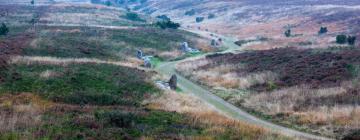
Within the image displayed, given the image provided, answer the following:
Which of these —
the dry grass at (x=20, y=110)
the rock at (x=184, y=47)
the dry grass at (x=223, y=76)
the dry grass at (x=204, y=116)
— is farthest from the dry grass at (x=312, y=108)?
the rock at (x=184, y=47)

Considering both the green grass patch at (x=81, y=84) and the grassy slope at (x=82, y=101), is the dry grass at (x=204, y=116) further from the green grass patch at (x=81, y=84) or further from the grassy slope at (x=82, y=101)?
the green grass patch at (x=81, y=84)

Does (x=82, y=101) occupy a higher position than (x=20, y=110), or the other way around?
(x=20, y=110)

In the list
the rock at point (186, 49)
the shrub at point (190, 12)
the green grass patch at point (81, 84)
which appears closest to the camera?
the green grass patch at point (81, 84)

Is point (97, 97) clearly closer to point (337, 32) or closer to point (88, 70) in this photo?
point (88, 70)

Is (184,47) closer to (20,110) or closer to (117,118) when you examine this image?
(20,110)

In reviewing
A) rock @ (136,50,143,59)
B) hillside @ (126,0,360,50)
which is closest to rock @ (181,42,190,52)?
rock @ (136,50,143,59)

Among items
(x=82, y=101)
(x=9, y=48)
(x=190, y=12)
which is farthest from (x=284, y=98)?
(x=190, y=12)
